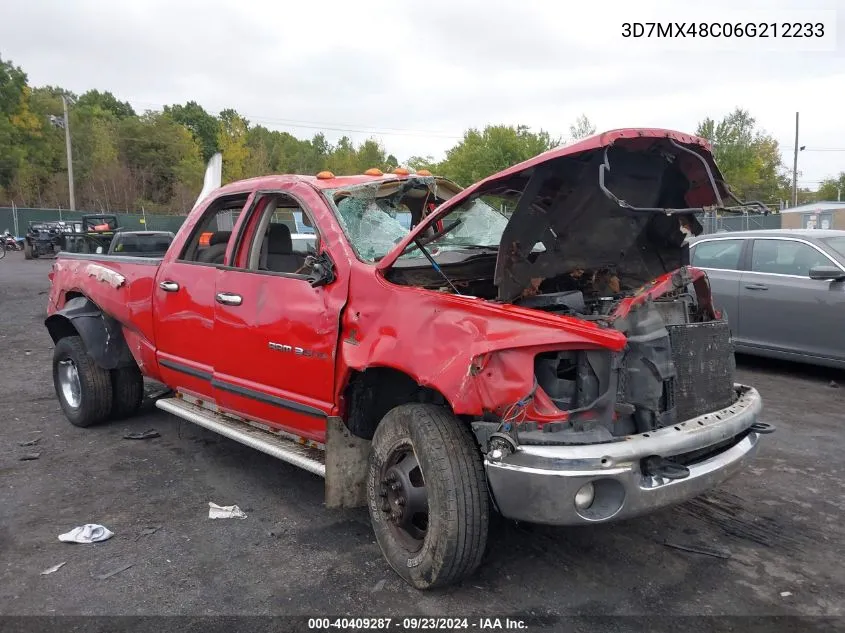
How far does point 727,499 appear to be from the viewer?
4.09 m

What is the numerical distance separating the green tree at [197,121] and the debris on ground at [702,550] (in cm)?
8369

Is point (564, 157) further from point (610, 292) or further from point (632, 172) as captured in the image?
point (610, 292)

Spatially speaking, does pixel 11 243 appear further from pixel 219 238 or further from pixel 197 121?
pixel 197 121

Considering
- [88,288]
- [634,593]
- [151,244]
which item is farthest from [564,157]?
[151,244]

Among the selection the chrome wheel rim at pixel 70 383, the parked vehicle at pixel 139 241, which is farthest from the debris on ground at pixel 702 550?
the parked vehicle at pixel 139 241

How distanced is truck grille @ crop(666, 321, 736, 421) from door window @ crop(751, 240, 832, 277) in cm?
413

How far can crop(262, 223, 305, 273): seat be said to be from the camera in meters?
4.42

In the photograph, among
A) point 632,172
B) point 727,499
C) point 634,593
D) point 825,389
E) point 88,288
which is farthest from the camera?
point 825,389

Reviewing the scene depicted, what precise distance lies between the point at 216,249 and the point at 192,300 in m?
0.41

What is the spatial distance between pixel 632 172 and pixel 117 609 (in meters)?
3.11

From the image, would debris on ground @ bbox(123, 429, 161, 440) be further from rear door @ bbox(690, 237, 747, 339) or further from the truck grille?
rear door @ bbox(690, 237, 747, 339)

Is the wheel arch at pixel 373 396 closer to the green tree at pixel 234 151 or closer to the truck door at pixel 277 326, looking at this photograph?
the truck door at pixel 277 326

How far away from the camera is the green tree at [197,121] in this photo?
3207 inches

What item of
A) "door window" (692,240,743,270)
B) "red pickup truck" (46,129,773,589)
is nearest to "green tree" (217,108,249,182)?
"door window" (692,240,743,270)
